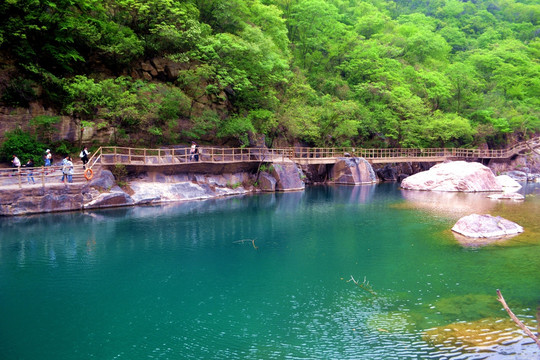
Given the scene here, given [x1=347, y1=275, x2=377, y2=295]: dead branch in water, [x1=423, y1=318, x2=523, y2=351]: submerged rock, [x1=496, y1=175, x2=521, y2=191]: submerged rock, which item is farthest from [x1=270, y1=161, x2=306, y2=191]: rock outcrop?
→ [x1=423, y1=318, x2=523, y2=351]: submerged rock

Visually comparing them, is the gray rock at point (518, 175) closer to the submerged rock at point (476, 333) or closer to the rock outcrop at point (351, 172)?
the rock outcrop at point (351, 172)

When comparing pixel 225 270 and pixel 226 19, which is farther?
pixel 226 19

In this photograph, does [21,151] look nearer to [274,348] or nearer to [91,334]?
[91,334]

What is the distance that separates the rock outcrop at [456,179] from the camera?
36594 millimetres

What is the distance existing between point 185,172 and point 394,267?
19399mm

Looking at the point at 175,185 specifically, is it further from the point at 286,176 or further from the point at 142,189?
the point at 286,176

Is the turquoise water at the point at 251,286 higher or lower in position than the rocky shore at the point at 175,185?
lower

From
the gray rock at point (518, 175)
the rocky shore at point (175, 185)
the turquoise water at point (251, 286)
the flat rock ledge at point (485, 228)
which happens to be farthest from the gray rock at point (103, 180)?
the gray rock at point (518, 175)

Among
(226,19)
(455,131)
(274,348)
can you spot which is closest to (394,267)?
(274,348)

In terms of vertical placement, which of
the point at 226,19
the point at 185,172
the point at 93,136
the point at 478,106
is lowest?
the point at 185,172

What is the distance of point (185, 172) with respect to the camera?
100ft

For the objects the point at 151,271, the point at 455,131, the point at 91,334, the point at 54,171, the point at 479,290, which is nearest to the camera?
the point at 91,334

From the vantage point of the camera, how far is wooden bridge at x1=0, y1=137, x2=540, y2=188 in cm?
2373

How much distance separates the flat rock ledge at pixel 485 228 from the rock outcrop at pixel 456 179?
1686cm
